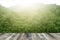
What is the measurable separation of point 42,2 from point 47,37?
584 millimetres

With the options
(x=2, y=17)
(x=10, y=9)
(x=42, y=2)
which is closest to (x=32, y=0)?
(x=42, y=2)

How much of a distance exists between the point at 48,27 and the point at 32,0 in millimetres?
525

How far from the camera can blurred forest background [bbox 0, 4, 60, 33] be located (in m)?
2.51

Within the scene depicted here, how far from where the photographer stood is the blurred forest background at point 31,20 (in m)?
2.51

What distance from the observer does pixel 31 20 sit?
2.53 metres

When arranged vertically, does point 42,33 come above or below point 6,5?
below

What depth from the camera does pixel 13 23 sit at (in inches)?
99.1

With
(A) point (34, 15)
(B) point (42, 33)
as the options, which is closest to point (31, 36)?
(B) point (42, 33)

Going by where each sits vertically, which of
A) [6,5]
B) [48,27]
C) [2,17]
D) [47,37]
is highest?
[6,5]

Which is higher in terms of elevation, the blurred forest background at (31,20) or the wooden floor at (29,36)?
the blurred forest background at (31,20)

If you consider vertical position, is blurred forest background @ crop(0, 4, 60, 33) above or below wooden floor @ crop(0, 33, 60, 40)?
above

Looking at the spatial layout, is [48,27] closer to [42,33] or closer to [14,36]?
[42,33]

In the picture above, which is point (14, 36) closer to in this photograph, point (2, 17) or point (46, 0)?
point (2, 17)

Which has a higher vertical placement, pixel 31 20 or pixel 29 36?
pixel 31 20
